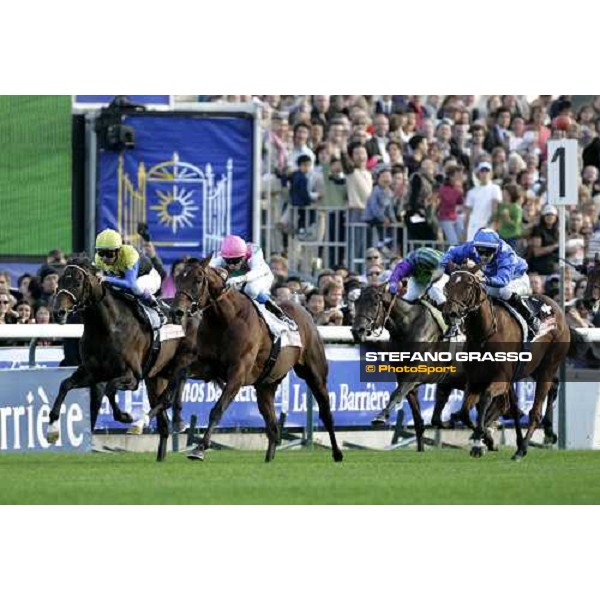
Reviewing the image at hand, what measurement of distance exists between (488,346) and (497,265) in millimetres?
773

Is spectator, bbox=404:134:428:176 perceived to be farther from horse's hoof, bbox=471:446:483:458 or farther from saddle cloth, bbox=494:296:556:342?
horse's hoof, bbox=471:446:483:458

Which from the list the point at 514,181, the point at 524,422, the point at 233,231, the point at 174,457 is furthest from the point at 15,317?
the point at 514,181

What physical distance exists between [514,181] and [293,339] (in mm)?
7544

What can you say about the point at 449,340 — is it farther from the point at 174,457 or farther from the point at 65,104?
the point at 65,104

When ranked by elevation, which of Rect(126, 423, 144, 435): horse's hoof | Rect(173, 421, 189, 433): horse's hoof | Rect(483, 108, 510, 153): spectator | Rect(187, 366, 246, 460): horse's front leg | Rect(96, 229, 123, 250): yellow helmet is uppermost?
Rect(483, 108, 510, 153): spectator

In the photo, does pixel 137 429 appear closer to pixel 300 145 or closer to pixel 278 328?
pixel 278 328

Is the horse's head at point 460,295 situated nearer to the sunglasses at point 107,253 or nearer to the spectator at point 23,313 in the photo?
the sunglasses at point 107,253

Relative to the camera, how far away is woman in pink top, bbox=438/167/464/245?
22.2 m

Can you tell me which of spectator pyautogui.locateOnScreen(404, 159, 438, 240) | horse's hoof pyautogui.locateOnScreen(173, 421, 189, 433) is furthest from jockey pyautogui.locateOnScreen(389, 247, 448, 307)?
spectator pyautogui.locateOnScreen(404, 159, 438, 240)

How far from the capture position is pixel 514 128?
2414 centimetres

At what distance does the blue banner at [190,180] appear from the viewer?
21.0m

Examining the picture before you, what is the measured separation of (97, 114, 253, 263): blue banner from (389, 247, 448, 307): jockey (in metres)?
3.94

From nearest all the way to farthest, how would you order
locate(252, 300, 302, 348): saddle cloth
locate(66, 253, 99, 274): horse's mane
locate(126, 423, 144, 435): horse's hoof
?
locate(66, 253, 99, 274): horse's mane
locate(252, 300, 302, 348): saddle cloth
locate(126, 423, 144, 435): horse's hoof

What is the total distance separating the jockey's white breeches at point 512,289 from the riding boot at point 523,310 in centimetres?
6
